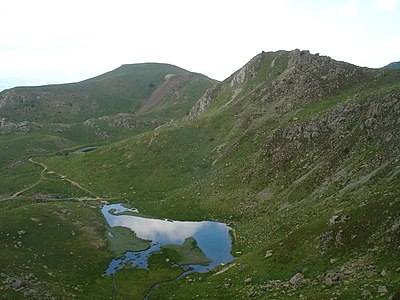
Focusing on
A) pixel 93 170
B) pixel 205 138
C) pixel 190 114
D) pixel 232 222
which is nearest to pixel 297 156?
pixel 232 222

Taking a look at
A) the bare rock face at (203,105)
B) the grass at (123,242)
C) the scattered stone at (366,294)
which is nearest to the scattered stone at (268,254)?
the scattered stone at (366,294)

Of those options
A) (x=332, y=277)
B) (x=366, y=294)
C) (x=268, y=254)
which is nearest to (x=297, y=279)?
(x=332, y=277)

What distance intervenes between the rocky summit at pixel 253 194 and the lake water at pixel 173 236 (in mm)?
2256

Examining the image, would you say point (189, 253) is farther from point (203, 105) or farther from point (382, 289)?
point (203, 105)

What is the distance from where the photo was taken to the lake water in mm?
73375

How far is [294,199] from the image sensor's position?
81500mm

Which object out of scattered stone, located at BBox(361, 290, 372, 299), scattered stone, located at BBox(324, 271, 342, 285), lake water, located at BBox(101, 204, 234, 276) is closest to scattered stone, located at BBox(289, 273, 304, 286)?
scattered stone, located at BBox(324, 271, 342, 285)

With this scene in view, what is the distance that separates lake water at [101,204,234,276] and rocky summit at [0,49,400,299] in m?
2.26

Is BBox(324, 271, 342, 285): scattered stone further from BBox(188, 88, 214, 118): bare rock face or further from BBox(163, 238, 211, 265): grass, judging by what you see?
BBox(188, 88, 214, 118): bare rock face

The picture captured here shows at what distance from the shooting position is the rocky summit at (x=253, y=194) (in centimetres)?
5125

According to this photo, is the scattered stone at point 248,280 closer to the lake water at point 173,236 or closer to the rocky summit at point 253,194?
the rocky summit at point 253,194

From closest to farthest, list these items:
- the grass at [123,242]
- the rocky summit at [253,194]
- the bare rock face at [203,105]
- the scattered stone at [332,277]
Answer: the scattered stone at [332,277], the rocky summit at [253,194], the grass at [123,242], the bare rock face at [203,105]

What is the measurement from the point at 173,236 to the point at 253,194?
2197 centimetres

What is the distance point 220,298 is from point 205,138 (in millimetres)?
87848
